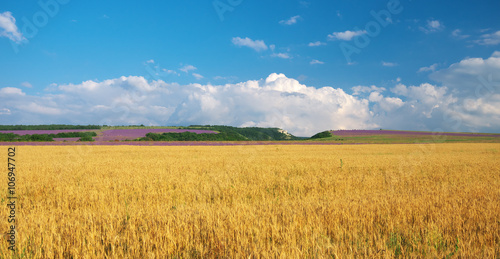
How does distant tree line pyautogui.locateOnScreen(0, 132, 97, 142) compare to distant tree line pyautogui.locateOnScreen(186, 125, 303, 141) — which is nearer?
distant tree line pyautogui.locateOnScreen(0, 132, 97, 142)

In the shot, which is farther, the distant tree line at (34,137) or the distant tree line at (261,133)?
the distant tree line at (261,133)

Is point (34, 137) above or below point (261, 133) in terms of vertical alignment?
below

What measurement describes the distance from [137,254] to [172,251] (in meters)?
0.44

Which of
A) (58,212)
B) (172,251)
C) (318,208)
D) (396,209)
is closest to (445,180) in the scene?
(396,209)

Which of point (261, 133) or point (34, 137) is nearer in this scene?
point (34, 137)

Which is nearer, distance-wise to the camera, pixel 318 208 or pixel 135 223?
pixel 135 223

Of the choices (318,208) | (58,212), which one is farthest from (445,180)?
(58,212)

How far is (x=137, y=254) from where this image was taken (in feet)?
11.6

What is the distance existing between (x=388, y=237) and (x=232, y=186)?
5.26 metres

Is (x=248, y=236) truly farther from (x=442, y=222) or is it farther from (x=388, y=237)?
(x=442, y=222)

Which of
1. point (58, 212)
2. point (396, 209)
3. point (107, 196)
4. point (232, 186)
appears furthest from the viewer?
point (232, 186)

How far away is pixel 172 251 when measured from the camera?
11.9 ft

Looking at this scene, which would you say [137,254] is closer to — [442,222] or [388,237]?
[388,237]

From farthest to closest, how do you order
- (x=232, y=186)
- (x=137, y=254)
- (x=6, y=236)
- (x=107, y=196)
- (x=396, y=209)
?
(x=232, y=186) → (x=107, y=196) → (x=396, y=209) → (x=6, y=236) → (x=137, y=254)
